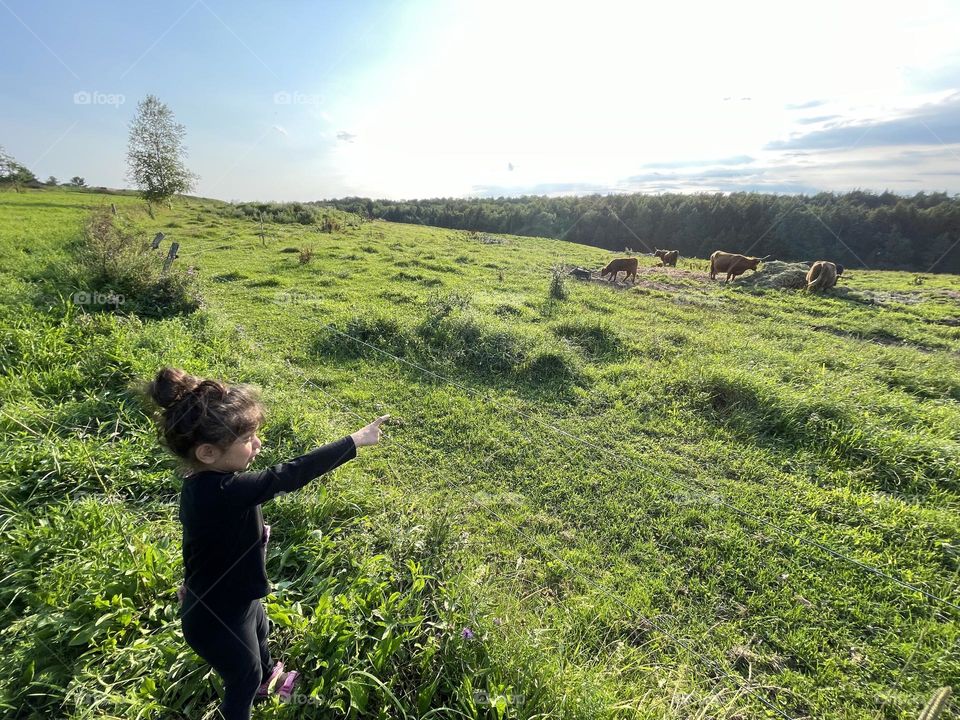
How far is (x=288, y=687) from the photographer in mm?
2096

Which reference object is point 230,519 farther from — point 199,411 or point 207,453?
point 199,411

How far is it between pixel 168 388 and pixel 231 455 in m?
0.38

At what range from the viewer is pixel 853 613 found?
315cm

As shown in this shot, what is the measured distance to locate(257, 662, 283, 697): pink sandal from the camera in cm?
208

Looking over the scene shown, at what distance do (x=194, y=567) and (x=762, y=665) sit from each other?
3.54 metres

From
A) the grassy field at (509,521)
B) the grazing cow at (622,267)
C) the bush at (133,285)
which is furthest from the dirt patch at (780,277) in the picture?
the bush at (133,285)

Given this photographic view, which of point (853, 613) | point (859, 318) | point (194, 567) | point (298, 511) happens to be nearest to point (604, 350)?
point (853, 613)

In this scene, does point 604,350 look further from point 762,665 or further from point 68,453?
point 68,453

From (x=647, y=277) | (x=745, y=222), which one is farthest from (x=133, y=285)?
(x=745, y=222)

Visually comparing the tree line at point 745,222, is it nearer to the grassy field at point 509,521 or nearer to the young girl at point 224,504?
the grassy field at point 509,521

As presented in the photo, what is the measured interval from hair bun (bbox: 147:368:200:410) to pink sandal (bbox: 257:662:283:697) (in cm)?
148

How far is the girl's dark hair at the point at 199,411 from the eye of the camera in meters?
1.66

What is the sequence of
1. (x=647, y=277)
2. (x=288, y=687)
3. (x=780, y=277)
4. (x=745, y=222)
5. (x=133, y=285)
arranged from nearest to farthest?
(x=288, y=687)
(x=133, y=285)
(x=780, y=277)
(x=647, y=277)
(x=745, y=222)

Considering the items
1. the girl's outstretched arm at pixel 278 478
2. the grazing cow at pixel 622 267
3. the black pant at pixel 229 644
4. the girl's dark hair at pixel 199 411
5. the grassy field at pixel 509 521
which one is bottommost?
the grassy field at pixel 509 521
